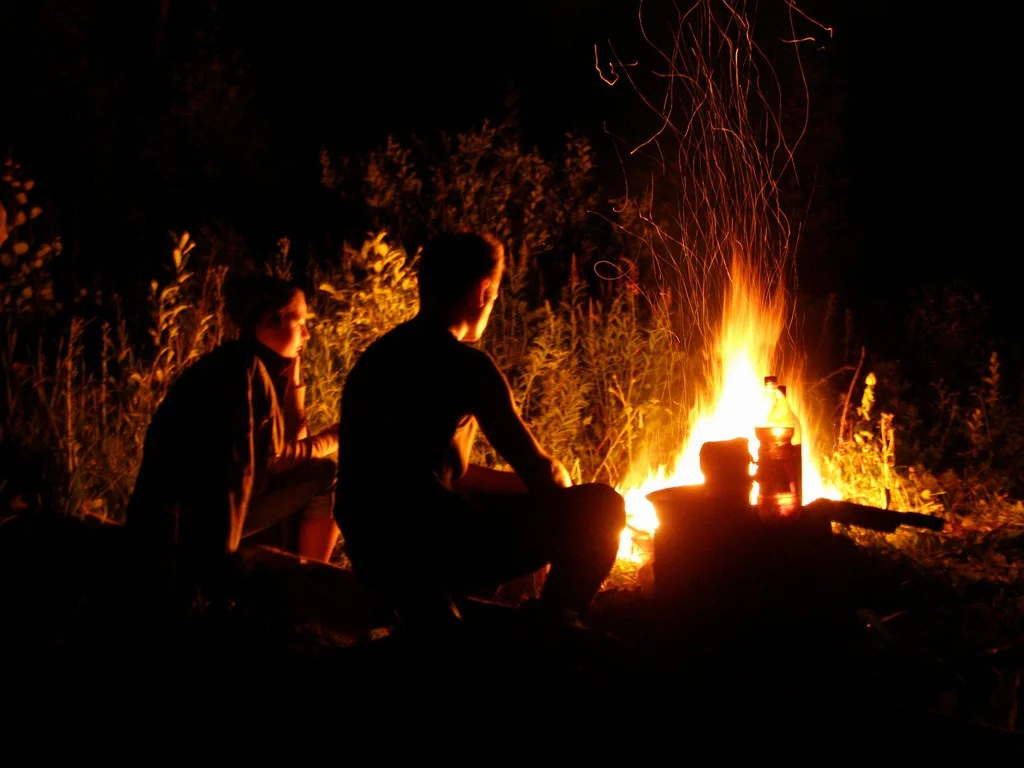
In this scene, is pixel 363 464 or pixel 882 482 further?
pixel 882 482

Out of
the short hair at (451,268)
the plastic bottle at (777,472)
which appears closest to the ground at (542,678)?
the plastic bottle at (777,472)

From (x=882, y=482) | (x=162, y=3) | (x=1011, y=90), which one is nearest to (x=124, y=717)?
(x=882, y=482)

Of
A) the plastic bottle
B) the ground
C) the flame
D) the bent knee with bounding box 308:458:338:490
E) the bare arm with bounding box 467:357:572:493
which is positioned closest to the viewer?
the ground

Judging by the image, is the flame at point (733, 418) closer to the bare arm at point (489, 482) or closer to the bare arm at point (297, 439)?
the bare arm at point (489, 482)

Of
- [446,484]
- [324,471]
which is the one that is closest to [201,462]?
[324,471]

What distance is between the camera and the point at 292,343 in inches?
185

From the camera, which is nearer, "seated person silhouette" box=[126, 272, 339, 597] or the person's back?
the person's back

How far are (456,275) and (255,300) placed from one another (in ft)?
4.31

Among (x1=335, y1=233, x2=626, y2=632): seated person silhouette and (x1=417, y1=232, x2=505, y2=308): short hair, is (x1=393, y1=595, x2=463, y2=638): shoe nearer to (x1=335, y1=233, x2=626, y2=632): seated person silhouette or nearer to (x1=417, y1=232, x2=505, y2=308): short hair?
(x1=335, y1=233, x2=626, y2=632): seated person silhouette

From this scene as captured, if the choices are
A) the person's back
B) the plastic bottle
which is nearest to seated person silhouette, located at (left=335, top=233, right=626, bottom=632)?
the person's back

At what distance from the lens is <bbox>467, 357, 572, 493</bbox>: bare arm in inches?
137

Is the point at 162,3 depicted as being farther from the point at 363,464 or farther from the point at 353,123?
the point at 363,464

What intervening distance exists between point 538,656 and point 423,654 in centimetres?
38

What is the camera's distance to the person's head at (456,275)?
362 cm
